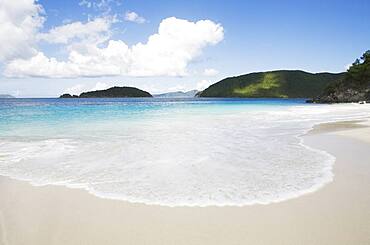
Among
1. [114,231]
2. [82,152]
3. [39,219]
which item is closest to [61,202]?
[39,219]

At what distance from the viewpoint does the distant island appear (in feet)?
292

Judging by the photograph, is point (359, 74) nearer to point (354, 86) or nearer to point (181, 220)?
point (354, 86)

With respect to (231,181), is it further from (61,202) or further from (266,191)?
(61,202)

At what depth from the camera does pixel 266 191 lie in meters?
6.22

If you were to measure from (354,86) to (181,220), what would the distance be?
336ft

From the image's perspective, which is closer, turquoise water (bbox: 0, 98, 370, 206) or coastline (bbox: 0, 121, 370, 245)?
coastline (bbox: 0, 121, 370, 245)

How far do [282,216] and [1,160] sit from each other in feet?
30.3

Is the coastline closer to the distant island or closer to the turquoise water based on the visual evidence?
the turquoise water

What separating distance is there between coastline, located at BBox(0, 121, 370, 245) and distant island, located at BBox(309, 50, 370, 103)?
95.0 metres

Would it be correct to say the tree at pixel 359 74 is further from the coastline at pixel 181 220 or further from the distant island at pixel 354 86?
the coastline at pixel 181 220

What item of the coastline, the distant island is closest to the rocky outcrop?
the distant island

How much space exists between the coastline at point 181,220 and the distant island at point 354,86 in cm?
9500

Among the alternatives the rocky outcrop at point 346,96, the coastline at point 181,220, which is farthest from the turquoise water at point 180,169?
the rocky outcrop at point 346,96

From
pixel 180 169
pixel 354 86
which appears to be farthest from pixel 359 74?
pixel 180 169
